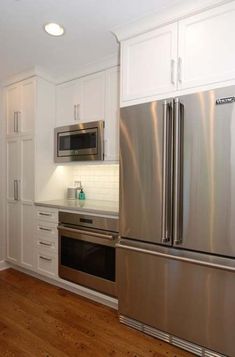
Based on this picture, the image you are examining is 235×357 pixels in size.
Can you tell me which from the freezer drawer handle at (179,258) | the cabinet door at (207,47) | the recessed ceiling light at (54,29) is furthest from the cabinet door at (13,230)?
the cabinet door at (207,47)

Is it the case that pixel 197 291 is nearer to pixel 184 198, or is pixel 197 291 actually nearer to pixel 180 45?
pixel 184 198

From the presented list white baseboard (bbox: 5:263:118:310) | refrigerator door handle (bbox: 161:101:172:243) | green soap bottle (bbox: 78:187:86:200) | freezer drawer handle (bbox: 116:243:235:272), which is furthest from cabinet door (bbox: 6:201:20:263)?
refrigerator door handle (bbox: 161:101:172:243)

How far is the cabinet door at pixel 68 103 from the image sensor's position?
2895 millimetres

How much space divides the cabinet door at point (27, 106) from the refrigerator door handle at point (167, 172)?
179cm

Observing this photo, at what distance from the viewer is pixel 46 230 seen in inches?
111

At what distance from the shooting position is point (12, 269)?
3.29 m

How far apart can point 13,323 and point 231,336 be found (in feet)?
5.61

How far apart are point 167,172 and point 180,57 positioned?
0.83 m

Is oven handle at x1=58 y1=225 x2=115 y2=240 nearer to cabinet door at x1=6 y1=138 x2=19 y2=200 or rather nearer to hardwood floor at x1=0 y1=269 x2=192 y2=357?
hardwood floor at x1=0 y1=269 x2=192 y2=357

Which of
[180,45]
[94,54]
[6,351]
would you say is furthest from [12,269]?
[180,45]

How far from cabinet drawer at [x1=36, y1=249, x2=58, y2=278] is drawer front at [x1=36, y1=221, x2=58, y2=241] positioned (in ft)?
0.57

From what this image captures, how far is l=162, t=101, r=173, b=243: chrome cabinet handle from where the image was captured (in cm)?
176

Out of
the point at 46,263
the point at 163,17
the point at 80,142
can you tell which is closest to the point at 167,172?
the point at 163,17

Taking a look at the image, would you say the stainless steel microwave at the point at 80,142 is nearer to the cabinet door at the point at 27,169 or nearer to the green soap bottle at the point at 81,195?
the cabinet door at the point at 27,169
